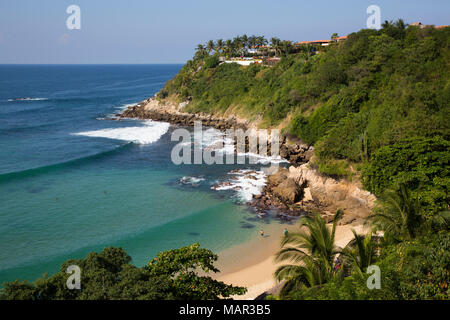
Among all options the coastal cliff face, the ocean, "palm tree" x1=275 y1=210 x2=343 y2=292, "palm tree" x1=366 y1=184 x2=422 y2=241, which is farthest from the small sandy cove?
"palm tree" x1=275 y1=210 x2=343 y2=292

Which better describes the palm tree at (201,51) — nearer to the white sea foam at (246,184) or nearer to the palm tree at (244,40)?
the palm tree at (244,40)

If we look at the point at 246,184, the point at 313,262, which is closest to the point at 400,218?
the point at 313,262

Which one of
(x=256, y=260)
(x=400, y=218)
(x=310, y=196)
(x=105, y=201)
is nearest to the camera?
(x=400, y=218)

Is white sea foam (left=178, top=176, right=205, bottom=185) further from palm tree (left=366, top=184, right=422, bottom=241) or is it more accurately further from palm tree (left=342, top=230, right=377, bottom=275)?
palm tree (left=342, top=230, right=377, bottom=275)

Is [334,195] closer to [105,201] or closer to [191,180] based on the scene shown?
[191,180]
